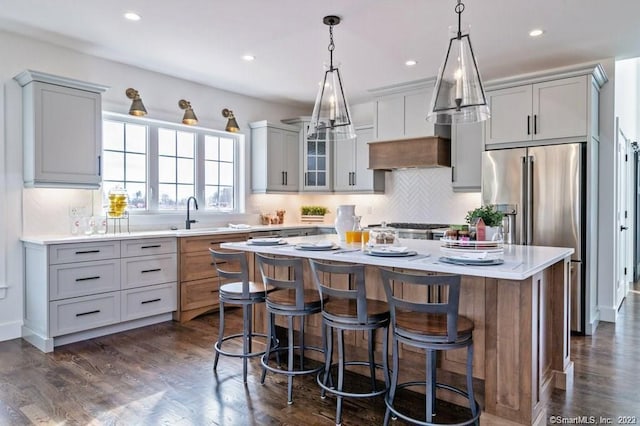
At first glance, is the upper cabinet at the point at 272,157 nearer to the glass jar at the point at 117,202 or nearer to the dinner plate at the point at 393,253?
the glass jar at the point at 117,202

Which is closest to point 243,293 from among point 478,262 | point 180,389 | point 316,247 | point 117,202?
point 316,247

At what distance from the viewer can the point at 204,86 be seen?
5.51 m

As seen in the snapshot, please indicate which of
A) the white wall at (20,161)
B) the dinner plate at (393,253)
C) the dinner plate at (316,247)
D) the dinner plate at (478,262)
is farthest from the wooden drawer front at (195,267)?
the dinner plate at (478,262)

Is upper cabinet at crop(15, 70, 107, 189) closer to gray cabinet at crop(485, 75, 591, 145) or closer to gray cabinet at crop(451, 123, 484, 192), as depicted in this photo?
gray cabinet at crop(451, 123, 484, 192)

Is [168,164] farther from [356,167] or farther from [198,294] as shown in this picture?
[356,167]

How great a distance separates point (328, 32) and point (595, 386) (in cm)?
343

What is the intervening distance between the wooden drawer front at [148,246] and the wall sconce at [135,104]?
137 cm

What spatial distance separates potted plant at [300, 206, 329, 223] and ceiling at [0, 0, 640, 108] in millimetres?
2118

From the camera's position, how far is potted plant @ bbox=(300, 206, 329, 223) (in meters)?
6.48

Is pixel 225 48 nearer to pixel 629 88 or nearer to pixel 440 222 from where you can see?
pixel 440 222

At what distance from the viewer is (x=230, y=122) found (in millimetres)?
5641

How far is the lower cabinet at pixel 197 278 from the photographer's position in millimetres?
4566

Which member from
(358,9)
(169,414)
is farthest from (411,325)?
(358,9)

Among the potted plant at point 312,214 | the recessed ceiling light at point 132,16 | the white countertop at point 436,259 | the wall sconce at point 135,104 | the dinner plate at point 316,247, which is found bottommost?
the white countertop at point 436,259
